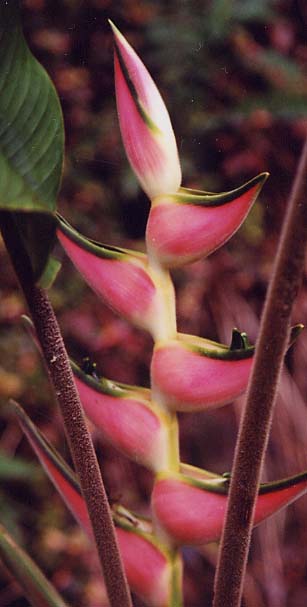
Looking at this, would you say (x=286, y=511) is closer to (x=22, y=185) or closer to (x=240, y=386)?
(x=240, y=386)

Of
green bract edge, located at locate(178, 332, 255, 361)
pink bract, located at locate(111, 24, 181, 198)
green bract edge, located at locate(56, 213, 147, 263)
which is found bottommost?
green bract edge, located at locate(178, 332, 255, 361)

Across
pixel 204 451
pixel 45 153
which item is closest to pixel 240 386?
pixel 45 153

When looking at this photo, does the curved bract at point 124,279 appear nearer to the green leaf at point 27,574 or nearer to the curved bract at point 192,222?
the curved bract at point 192,222

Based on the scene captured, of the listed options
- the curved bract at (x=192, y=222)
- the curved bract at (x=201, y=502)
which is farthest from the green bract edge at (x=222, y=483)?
the curved bract at (x=192, y=222)

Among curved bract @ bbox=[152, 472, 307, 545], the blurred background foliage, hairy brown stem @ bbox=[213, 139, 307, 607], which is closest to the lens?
hairy brown stem @ bbox=[213, 139, 307, 607]

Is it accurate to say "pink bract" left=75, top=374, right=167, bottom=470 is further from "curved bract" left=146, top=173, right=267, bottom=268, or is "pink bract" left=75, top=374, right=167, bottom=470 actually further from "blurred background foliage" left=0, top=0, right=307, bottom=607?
"blurred background foliage" left=0, top=0, right=307, bottom=607

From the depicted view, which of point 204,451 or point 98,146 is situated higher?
point 98,146

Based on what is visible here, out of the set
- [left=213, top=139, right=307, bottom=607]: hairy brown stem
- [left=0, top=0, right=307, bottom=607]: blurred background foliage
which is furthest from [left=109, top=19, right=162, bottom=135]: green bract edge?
[left=0, top=0, right=307, bottom=607]: blurred background foliage
